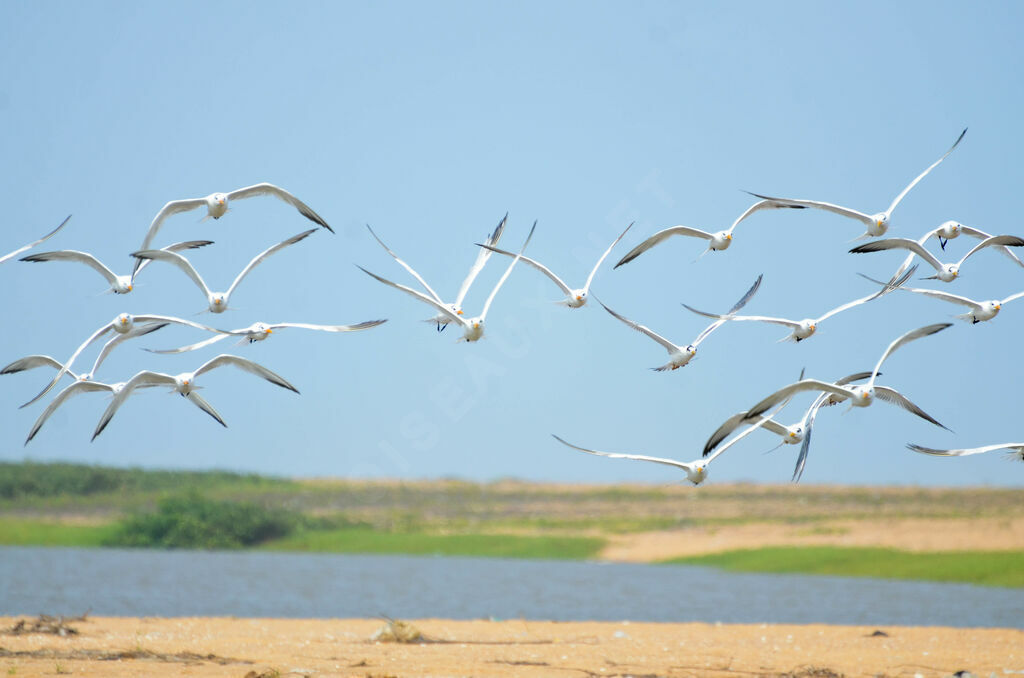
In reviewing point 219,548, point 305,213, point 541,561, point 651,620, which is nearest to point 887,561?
point 541,561

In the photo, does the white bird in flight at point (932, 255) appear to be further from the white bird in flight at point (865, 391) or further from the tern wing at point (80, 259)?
the tern wing at point (80, 259)

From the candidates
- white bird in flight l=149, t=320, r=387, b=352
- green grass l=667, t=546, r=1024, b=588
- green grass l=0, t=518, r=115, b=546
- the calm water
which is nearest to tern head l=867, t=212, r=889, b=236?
white bird in flight l=149, t=320, r=387, b=352

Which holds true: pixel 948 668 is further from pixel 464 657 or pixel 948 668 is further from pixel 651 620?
pixel 651 620

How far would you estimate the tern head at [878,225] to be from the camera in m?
13.0

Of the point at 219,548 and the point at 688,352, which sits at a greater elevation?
the point at 688,352

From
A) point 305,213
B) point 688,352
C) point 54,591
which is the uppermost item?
point 305,213

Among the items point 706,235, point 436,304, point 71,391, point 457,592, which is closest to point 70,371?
point 71,391

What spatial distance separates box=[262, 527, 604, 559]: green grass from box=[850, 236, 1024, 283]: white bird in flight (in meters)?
26.7

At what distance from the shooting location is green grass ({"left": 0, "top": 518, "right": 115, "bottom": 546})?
39344 millimetres

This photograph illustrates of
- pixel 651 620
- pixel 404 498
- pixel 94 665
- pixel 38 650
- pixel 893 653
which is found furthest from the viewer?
pixel 404 498

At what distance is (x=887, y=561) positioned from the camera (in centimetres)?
3409

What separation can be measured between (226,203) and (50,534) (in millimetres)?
31426

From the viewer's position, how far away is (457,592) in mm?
28250

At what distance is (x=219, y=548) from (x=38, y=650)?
1036 inches
